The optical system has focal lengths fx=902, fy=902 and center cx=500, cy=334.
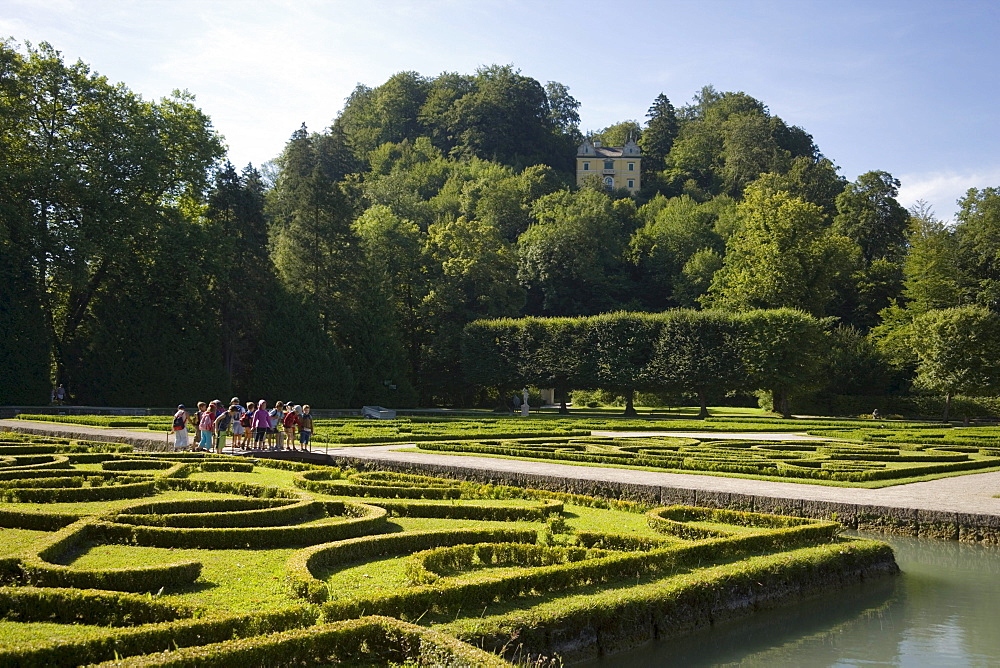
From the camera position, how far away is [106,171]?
40562 millimetres

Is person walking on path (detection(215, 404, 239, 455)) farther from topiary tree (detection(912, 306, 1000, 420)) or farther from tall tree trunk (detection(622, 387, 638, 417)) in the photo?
topiary tree (detection(912, 306, 1000, 420))

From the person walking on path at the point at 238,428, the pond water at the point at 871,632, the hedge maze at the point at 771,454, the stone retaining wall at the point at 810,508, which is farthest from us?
the person walking on path at the point at 238,428

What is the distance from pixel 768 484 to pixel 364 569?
31.2ft

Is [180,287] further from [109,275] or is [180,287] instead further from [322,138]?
[322,138]

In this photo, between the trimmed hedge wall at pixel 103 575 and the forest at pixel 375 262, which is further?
the forest at pixel 375 262

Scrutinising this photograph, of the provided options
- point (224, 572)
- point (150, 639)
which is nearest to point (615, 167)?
point (224, 572)

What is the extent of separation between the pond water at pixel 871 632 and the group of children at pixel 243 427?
542 inches

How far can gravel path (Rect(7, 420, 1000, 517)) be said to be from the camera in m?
13.9

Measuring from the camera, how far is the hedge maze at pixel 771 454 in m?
18.2

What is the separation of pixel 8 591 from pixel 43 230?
1450 inches

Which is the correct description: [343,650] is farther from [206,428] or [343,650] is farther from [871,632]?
[206,428]

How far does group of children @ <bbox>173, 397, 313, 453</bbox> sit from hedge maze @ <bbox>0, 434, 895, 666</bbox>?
5853 millimetres

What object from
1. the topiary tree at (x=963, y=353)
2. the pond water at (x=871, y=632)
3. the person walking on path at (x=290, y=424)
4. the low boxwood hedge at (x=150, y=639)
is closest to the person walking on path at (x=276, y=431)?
the person walking on path at (x=290, y=424)

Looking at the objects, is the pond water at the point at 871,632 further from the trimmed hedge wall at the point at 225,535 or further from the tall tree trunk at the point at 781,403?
the tall tree trunk at the point at 781,403
